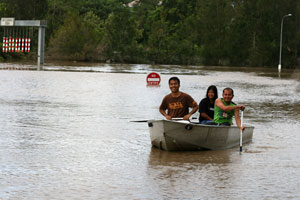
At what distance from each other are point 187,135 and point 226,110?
43.1 inches

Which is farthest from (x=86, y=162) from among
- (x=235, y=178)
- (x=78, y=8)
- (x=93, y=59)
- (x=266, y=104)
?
(x=78, y=8)

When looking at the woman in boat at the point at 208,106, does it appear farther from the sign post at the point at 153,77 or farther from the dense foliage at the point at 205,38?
the dense foliage at the point at 205,38

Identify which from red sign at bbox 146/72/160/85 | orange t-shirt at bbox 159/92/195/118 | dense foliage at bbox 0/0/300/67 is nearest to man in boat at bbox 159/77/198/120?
orange t-shirt at bbox 159/92/195/118

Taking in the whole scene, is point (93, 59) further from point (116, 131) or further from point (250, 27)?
point (116, 131)

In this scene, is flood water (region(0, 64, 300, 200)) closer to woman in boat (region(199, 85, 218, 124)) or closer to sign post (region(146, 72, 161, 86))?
woman in boat (region(199, 85, 218, 124))

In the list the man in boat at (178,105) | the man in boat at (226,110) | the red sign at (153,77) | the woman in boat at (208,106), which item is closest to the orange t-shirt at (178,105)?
the man in boat at (178,105)

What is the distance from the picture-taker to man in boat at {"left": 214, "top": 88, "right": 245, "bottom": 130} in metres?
12.5

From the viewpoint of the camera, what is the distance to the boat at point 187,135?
11.6 meters

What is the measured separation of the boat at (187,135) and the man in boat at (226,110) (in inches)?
9.5

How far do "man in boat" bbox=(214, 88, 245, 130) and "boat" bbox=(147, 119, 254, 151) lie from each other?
0.79 feet

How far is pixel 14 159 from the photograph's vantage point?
10812 mm

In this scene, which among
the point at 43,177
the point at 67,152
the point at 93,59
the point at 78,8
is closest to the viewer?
the point at 43,177

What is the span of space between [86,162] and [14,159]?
1194 millimetres

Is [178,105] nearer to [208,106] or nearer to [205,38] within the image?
[208,106]
